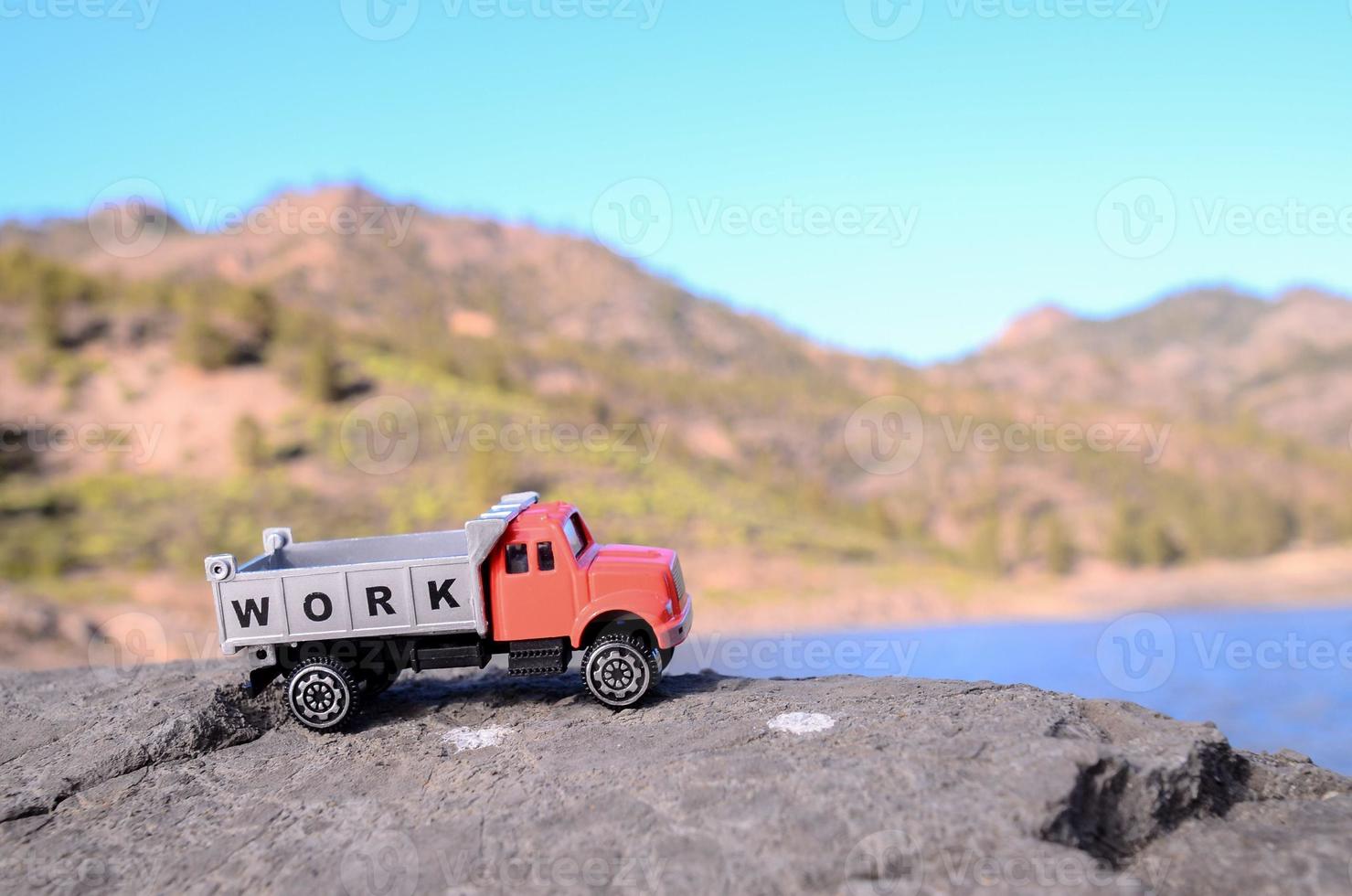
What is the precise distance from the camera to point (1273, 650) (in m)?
15.1

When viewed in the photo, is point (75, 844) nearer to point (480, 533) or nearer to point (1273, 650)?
point (480, 533)

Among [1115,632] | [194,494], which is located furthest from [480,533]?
[194,494]

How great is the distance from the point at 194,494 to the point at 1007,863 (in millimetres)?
28963
